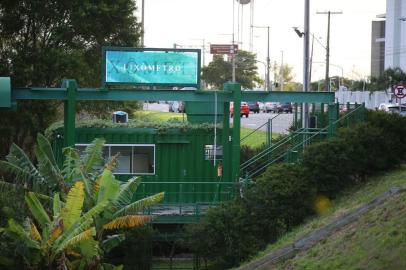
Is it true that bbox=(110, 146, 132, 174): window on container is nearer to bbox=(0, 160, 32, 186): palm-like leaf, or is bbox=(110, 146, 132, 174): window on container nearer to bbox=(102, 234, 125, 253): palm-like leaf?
bbox=(0, 160, 32, 186): palm-like leaf

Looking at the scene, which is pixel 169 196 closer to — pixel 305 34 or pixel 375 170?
pixel 375 170

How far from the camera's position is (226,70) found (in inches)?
4360

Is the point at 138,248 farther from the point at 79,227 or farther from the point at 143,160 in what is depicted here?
the point at 143,160

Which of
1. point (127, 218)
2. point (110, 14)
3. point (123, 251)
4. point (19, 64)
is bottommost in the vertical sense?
point (123, 251)

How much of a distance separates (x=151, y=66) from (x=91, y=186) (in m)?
5.44

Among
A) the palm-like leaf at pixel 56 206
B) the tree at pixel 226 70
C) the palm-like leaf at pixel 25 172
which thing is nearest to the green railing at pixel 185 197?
the palm-like leaf at pixel 25 172

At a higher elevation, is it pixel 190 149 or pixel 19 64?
pixel 19 64

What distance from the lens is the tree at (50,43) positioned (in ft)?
101

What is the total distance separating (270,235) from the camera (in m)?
18.6

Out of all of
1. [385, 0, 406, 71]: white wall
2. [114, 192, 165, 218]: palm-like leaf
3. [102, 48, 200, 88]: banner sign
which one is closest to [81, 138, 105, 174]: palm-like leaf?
[114, 192, 165, 218]: palm-like leaf

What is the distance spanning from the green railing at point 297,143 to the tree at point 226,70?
82.0 metres

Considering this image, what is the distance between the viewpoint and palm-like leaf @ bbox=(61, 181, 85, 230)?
16.8m

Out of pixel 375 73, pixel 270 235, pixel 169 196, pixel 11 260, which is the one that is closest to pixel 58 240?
pixel 11 260

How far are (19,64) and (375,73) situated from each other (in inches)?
3882
